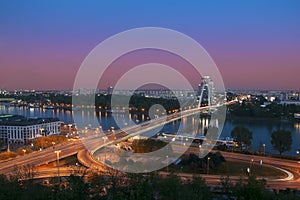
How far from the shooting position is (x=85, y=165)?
3713mm

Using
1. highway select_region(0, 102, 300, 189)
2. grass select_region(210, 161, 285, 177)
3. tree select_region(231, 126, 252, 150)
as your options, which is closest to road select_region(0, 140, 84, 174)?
highway select_region(0, 102, 300, 189)

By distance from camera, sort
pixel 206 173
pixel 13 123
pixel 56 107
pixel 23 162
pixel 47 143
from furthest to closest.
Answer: pixel 56 107
pixel 13 123
pixel 47 143
pixel 23 162
pixel 206 173

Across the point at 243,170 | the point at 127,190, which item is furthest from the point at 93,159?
the point at 243,170

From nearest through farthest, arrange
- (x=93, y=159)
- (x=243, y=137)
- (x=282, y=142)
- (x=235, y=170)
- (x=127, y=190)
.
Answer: (x=127, y=190)
(x=235, y=170)
(x=93, y=159)
(x=282, y=142)
(x=243, y=137)

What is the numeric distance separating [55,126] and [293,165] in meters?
5.18

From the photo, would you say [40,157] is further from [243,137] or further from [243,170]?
[243,137]

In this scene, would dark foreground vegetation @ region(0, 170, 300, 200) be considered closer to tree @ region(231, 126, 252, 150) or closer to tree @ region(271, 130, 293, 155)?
tree @ region(271, 130, 293, 155)

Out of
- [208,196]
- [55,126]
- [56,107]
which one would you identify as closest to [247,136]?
[208,196]

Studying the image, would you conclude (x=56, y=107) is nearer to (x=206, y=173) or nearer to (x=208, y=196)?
(x=206, y=173)

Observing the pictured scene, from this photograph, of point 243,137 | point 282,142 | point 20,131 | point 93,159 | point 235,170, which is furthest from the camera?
point 20,131

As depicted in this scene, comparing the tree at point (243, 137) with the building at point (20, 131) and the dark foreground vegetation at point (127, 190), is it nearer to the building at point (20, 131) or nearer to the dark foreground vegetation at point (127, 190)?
the dark foreground vegetation at point (127, 190)

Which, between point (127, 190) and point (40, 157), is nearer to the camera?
point (127, 190)

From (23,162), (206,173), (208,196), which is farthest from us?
(23,162)

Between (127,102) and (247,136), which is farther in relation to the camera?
(127,102)
